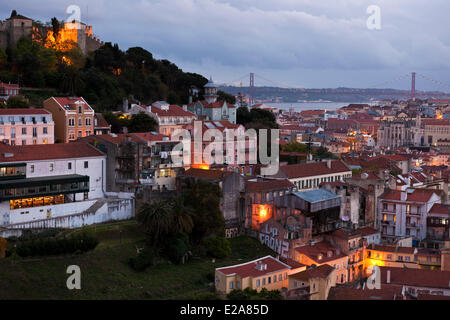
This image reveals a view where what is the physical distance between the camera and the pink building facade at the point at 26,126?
1268 inches

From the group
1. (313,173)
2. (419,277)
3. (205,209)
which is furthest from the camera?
(313,173)

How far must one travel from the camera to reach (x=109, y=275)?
74.6 feet

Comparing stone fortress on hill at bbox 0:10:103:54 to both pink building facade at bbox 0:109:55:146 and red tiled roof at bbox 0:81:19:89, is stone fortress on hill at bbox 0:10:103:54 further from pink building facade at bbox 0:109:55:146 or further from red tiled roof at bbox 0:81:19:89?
pink building facade at bbox 0:109:55:146

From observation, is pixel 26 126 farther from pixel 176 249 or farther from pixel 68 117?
pixel 176 249

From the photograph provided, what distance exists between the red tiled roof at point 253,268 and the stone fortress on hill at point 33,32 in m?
30.6

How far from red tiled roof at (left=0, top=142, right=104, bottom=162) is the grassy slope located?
4.09m

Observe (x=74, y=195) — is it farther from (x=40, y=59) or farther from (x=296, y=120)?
(x=296, y=120)

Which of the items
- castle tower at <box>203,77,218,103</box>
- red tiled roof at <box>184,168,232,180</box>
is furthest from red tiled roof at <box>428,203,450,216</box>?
castle tower at <box>203,77,218,103</box>

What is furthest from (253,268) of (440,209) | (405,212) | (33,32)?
(33,32)

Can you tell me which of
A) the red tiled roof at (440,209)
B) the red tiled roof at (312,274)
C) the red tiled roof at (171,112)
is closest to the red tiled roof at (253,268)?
the red tiled roof at (312,274)

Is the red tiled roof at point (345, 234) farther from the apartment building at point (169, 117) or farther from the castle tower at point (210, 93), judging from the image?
the castle tower at point (210, 93)

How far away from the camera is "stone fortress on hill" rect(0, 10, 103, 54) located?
47.7 m

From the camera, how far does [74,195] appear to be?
27250mm

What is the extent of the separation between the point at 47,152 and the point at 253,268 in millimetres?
10523
